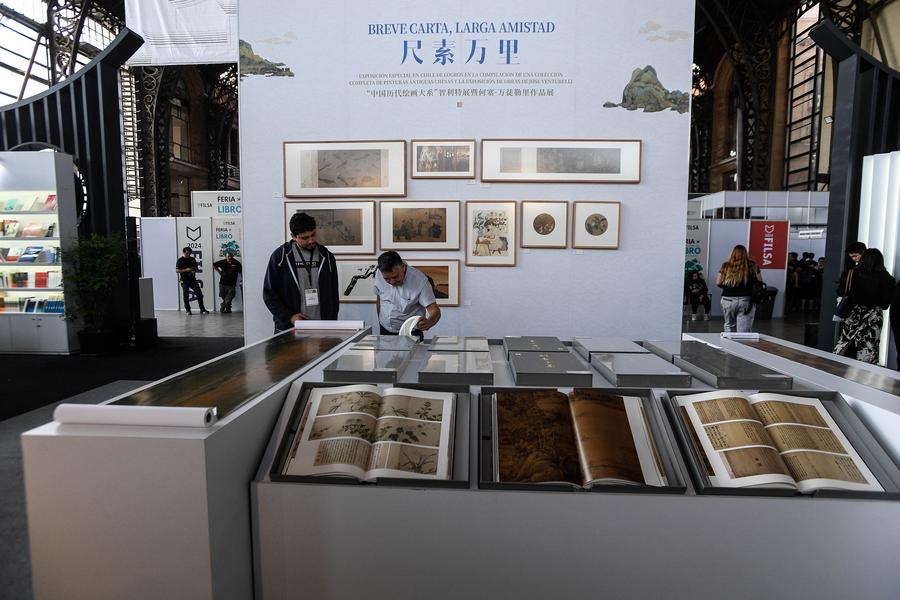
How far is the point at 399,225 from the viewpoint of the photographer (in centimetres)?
546

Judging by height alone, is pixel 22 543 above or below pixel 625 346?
below

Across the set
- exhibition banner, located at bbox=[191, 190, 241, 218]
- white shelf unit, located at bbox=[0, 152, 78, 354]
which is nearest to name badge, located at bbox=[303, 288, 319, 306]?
white shelf unit, located at bbox=[0, 152, 78, 354]

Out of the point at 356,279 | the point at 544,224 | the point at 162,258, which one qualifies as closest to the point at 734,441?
the point at 544,224

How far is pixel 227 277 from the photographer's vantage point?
39.5ft

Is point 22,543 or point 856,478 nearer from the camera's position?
point 856,478

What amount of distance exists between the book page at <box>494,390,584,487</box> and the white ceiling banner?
7030 millimetres

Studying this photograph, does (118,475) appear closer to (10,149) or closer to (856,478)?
(856,478)

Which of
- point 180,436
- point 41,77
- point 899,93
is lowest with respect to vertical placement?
point 180,436

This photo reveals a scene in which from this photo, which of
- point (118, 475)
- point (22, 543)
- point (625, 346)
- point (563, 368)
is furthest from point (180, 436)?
point (22, 543)

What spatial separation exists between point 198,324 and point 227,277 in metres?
1.79

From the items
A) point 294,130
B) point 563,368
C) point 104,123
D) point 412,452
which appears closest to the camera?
point 412,452

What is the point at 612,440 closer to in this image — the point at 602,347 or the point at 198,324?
the point at 602,347

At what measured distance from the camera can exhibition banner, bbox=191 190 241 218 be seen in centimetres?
1425

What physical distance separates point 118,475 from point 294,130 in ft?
15.7
